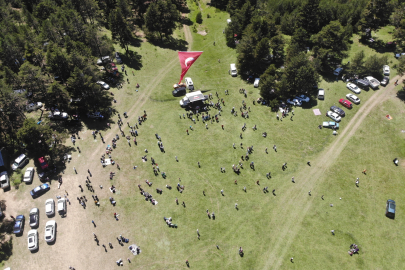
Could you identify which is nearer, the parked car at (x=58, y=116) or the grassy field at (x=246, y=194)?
the grassy field at (x=246, y=194)

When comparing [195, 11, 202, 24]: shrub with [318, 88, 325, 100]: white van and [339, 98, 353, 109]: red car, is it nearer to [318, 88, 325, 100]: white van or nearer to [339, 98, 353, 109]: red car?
[318, 88, 325, 100]: white van

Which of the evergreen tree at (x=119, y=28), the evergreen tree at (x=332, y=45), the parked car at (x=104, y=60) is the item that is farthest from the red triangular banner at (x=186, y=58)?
the evergreen tree at (x=332, y=45)

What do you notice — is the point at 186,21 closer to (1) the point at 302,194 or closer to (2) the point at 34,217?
(1) the point at 302,194

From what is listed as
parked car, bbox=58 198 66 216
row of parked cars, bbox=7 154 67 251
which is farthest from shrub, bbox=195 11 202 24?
parked car, bbox=58 198 66 216

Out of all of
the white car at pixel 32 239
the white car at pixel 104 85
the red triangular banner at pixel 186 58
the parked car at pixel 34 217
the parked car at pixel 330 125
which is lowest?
the white car at pixel 32 239

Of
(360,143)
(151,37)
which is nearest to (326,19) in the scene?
(360,143)

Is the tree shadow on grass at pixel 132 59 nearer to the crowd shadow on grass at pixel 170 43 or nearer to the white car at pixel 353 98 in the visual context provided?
the crowd shadow on grass at pixel 170 43

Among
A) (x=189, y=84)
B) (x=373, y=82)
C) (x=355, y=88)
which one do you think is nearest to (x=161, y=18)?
(x=189, y=84)
